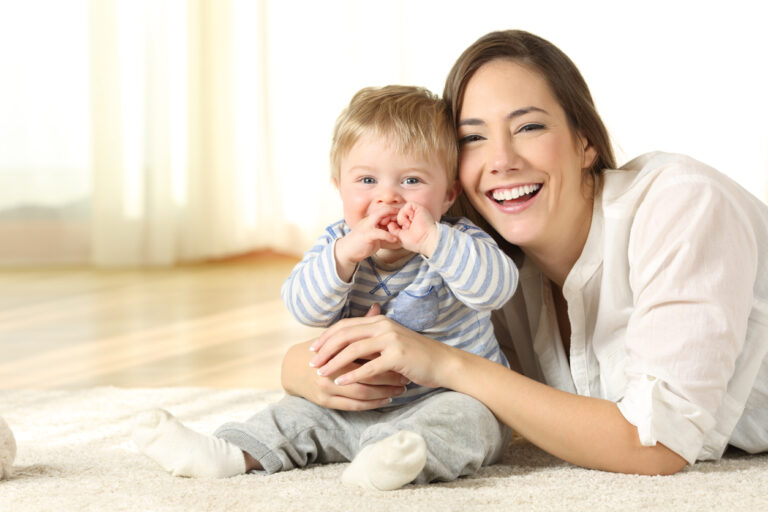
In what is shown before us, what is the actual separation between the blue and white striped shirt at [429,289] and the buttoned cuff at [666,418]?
25 centimetres

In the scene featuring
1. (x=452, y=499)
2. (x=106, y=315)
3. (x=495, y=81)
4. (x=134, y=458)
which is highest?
(x=495, y=81)

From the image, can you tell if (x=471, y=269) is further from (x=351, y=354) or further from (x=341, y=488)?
(x=341, y=488)

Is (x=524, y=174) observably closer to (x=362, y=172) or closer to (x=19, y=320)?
(x=362, y=172)

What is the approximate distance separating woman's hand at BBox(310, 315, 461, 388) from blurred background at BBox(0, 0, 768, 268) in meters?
3.46

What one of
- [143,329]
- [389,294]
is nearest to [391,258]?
[389,294]

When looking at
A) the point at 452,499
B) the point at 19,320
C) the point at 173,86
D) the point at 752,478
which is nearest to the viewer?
the point at 452,499

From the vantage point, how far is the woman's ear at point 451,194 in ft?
5.13

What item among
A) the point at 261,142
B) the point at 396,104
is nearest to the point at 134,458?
the point at 396,104

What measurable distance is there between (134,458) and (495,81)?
0.88m

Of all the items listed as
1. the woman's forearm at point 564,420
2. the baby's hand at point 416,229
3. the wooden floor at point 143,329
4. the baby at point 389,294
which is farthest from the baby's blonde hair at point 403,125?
the wooden floor at point 143,329

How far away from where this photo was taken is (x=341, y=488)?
4.18ft

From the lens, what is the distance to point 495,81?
5.02ft

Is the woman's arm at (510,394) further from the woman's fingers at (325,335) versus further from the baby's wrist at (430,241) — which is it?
the baby's wrist at (430,241)

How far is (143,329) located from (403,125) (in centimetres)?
179
